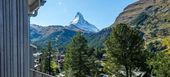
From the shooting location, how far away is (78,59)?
38938 mm

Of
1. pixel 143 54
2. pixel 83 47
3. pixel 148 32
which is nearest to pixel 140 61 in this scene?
pixel 143 54

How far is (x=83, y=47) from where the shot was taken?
39.1 meters

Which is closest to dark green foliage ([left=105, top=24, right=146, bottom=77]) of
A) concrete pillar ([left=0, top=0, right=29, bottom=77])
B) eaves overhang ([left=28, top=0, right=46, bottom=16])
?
eaves overhang ([left=28, top=0, right=46, bottom=16])

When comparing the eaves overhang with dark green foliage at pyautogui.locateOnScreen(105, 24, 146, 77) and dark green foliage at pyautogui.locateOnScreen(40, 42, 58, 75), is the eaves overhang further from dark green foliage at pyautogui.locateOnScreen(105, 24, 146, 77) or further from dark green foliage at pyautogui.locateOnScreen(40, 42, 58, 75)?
dark green foliage at pyautogui.locateOnScreen(40, 42, 58, 75)

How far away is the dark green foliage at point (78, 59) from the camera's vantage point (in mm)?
38406

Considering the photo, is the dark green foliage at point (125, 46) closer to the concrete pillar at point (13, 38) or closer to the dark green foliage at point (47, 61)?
the dark green foliage at point (47, 61)

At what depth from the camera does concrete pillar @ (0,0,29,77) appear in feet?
6.72

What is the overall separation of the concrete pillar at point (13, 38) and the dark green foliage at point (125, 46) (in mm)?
30395

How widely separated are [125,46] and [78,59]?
6845 mm

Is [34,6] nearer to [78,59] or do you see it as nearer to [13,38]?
[13,38]

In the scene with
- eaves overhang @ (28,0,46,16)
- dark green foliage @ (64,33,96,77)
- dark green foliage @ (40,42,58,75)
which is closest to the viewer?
eaves overhang @ (28,0,46,16)

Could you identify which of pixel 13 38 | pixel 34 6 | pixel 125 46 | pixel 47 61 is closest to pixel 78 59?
pixel 125 46

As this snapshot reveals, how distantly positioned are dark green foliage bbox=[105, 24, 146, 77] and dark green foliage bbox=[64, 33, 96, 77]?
584cm

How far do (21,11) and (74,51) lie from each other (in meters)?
36.8
